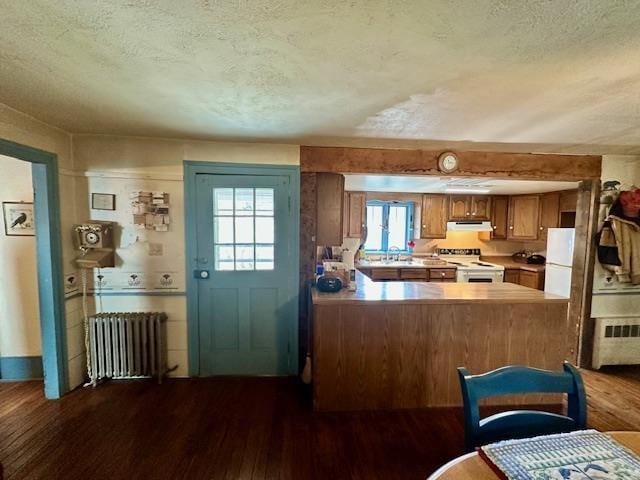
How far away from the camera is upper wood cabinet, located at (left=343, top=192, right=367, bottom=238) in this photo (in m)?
4.91

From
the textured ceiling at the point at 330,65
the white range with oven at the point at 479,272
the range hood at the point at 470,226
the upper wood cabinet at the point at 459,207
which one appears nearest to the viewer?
the textured ceiling at the point at 330,65

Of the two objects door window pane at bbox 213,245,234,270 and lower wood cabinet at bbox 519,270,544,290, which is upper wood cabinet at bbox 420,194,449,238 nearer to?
lower wood cabinet at bbox 519,270,544,290

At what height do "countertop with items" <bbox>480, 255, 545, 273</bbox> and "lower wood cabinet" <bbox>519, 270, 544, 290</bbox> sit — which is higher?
"countertop with items" <bbox>480, 255, 545, 273</bbox>

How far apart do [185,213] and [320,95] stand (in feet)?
5.67

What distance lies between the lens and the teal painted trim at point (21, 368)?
Answer: 278 cm

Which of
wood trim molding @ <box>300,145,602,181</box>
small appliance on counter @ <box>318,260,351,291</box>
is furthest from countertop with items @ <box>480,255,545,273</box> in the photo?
small appliance on counter @ <box>318,260,351,291</box>

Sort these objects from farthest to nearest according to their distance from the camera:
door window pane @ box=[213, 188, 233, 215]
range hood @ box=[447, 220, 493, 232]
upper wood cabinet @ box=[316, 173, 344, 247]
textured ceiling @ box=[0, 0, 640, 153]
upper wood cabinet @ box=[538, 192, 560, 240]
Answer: range hood @ box=[447, 220, 493, 232] < upper wood cabinet @ box=[538, 192, 560, 240] < upper wood cabinet @ box=[316, 173, 344, 247] < door window pane @ box=[213, 188, 233, 215] < textured ceiling @ box=[0, 0, 640, 153]

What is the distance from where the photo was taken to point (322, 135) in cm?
250

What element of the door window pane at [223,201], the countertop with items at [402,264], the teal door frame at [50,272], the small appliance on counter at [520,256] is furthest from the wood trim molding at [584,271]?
the teal door frame at [50,272]

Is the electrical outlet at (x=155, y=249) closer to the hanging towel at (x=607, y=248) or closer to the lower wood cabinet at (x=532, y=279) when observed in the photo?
the hanging towel at (x=607, y=248)

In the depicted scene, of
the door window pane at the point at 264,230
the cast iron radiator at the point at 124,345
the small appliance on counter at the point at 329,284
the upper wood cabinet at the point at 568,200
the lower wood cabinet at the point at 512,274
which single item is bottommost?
the cast iron radiator at the point at 124,345

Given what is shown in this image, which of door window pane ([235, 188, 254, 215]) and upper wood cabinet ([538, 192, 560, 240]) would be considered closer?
door window pane ([235, 188, 254, 215])

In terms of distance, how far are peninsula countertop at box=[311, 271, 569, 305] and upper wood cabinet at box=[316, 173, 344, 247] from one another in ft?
1.79

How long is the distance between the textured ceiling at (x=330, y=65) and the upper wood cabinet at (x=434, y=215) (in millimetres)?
2909
